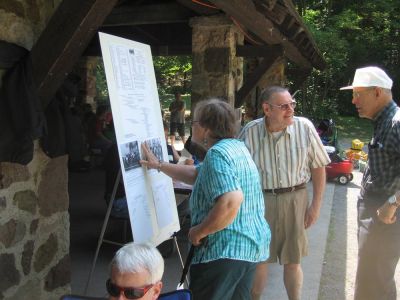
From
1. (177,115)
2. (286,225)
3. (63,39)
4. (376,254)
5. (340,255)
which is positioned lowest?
(340,255)

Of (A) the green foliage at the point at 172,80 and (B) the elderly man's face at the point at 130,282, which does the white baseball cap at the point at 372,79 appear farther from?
(A) the green foliage at the point at 172,80

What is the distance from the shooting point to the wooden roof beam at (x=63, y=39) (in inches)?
83.7

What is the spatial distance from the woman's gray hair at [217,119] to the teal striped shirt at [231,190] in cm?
5

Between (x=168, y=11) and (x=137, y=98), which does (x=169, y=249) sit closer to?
(x=137, y=98)

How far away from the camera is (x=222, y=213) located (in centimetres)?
185

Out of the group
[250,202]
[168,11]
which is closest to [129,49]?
[250,202]

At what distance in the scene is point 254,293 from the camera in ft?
10.2

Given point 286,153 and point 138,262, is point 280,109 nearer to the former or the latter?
point 286,153

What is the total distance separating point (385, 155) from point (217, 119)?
1208 millimetres

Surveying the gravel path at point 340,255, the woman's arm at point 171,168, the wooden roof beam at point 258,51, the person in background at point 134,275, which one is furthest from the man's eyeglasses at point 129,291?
the wooden roof beam at point 258,51

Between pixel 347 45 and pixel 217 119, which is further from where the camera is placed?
pixel 347 45

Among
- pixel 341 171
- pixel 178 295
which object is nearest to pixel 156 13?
pixel 178 295

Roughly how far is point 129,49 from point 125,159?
0.68 meters

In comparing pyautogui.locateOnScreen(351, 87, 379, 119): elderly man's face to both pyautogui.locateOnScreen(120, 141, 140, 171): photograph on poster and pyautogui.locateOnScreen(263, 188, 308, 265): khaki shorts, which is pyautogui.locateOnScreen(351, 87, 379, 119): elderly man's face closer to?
pyautogui.locateOnScreen(263, 188, 308, 265): khaki shorts
